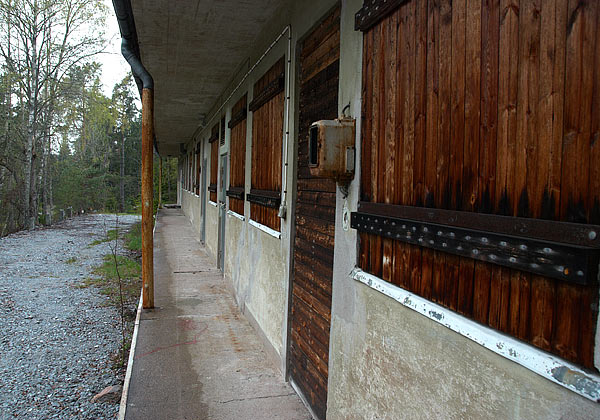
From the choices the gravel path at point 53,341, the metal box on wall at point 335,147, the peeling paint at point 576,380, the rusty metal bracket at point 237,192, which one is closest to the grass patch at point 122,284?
the gravel path at point 53,341

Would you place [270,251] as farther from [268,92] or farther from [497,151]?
[497,151]

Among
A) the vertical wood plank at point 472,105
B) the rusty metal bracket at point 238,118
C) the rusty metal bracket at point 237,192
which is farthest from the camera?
the rusty metal bracket at point 238,118

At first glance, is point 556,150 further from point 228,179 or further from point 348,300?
point 228,179

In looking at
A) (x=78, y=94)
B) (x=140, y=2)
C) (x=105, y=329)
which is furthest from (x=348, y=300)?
(x=78, y=94)

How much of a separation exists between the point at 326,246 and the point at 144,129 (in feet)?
11.5

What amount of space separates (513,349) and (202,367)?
332 centimetres

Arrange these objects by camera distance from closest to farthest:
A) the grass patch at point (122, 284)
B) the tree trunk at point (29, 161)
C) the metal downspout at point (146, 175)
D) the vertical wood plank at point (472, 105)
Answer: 1. the vertical wood plank at point (472, 105)
2. the grass patch at point (122, 284)
3. the metal downspout at point (146, 175)
4. the tree trunk at point (29, 161)

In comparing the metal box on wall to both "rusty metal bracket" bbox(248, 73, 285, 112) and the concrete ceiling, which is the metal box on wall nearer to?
"rusty metal bracket" bbox(248, 73, 285, 112)

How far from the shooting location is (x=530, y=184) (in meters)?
1.32

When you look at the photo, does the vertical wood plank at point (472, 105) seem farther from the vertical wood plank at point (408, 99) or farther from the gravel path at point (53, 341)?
the gravel path at point (53, 341)

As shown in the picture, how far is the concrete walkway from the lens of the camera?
11.2ft

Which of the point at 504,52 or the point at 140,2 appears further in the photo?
the point at 140,2

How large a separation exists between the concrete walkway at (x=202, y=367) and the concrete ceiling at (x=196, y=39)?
3.13 meters

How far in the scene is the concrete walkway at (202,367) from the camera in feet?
11.2
